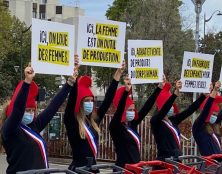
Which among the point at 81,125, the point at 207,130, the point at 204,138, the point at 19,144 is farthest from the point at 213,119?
the point at 19,144

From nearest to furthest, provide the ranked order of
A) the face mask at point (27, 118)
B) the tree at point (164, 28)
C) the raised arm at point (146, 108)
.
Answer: the face mask at point (27, 118)
the raised arm at point (146, 108)
the tree at point (164, 28)

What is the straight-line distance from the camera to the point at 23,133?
6047 mm

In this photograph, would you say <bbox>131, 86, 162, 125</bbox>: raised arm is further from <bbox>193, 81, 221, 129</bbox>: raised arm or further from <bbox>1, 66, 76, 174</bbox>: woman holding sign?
<bbox>1, 66, 76, 174</bbox>: woman holding sign

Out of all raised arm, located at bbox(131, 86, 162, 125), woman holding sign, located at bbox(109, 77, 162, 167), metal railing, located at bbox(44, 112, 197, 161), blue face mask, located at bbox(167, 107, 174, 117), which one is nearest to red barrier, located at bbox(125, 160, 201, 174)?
woman holding sign, located at bbox(109, 77, 162, 167)

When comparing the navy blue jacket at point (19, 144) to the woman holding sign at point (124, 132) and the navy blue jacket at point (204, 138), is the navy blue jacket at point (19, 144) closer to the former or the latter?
the woman holding sign at point (124, 132)

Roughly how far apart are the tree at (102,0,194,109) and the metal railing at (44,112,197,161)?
603 inches

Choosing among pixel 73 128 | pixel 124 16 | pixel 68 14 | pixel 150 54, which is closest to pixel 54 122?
pixel 150 54

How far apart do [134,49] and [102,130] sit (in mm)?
8474

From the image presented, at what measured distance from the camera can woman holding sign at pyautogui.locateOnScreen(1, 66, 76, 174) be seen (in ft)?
19.2

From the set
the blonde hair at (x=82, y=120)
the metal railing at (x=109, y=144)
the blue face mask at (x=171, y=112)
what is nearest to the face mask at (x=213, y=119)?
the blue face mask at (x=171, y=112)

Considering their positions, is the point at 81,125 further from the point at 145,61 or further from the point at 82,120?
the point at 145,61

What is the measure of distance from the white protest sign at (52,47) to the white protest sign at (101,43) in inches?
21.9

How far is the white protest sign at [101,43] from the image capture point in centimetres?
766

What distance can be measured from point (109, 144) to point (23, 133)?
11115mm
